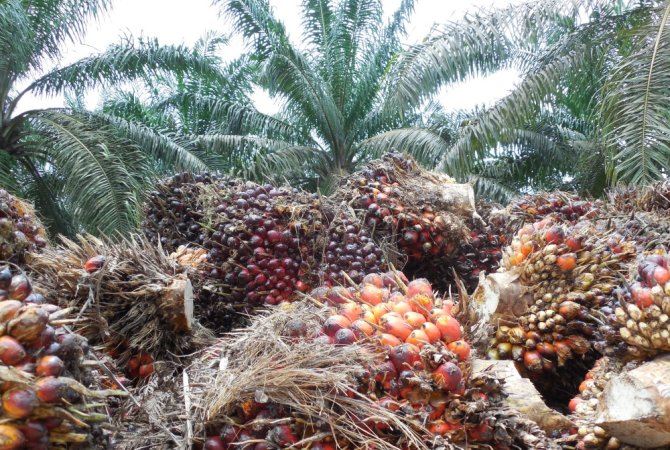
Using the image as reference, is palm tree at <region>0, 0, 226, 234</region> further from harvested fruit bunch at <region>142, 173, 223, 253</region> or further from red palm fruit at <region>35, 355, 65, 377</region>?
red palm fruit at <region>35, 355, 65, 377</region>

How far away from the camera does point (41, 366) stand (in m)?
1.14

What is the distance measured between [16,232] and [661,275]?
226 centimetres

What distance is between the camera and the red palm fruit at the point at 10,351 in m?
1.10

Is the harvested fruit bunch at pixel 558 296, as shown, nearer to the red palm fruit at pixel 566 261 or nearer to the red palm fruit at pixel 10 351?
the red palm fruit at pixel 566 261

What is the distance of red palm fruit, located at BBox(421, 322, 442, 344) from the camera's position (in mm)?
1582

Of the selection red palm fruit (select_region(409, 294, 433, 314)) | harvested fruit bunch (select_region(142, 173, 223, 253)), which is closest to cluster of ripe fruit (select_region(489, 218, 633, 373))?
red palm fruit (select_region(409, 294, 433, 314))

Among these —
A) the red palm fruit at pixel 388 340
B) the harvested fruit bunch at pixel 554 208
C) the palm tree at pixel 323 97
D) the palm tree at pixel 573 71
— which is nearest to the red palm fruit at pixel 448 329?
the red palm fruit at pixel 388 340

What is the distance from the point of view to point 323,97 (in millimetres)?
10219

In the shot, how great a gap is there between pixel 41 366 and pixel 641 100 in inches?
224

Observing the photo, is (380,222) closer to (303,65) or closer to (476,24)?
(476,24)

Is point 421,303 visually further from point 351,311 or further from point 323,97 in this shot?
point 323,97

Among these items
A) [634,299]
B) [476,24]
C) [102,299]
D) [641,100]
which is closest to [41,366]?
[102,299]

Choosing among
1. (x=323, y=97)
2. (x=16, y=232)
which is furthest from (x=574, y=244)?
(x=323, y=97)

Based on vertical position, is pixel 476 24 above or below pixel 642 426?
above
